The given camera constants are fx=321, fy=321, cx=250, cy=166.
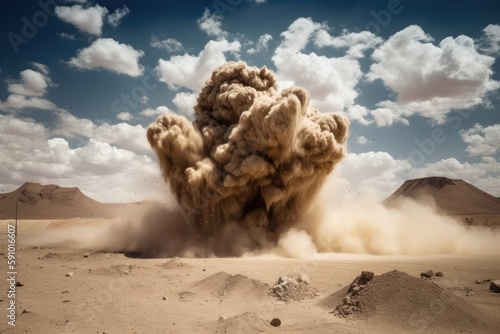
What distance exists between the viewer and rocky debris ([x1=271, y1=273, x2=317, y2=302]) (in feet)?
34.0

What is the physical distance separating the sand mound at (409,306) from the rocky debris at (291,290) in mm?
1340

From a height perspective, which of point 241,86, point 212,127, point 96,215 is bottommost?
point 96,215

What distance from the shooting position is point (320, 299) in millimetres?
10312

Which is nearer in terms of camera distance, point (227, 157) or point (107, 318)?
point (107, 318)

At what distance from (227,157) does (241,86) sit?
24.0 ft

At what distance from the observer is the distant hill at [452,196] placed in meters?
100

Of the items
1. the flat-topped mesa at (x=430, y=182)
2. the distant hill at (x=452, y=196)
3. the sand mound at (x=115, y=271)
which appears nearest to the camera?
the sand mound at (x=115, y=271)

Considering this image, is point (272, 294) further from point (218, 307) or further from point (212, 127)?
point (212, 127)

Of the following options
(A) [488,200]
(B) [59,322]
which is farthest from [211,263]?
(A) [488,200]

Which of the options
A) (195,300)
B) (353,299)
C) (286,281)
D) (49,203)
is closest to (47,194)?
(49,203)

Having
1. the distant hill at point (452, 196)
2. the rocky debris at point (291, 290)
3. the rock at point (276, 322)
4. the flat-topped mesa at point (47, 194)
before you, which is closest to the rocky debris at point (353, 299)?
the rocky debris at point (291, 290)

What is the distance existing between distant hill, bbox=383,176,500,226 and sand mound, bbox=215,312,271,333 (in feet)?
331

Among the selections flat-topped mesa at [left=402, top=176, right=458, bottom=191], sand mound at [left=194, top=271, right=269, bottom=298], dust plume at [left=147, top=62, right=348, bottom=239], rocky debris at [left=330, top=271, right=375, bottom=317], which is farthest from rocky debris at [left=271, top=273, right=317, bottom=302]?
flat-topped mesa at [left=402, top=176, right=458, bottom=191]

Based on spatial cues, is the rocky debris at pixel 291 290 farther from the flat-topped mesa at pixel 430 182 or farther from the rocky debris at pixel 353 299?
the flat-topped mesa at pixel 430 182
